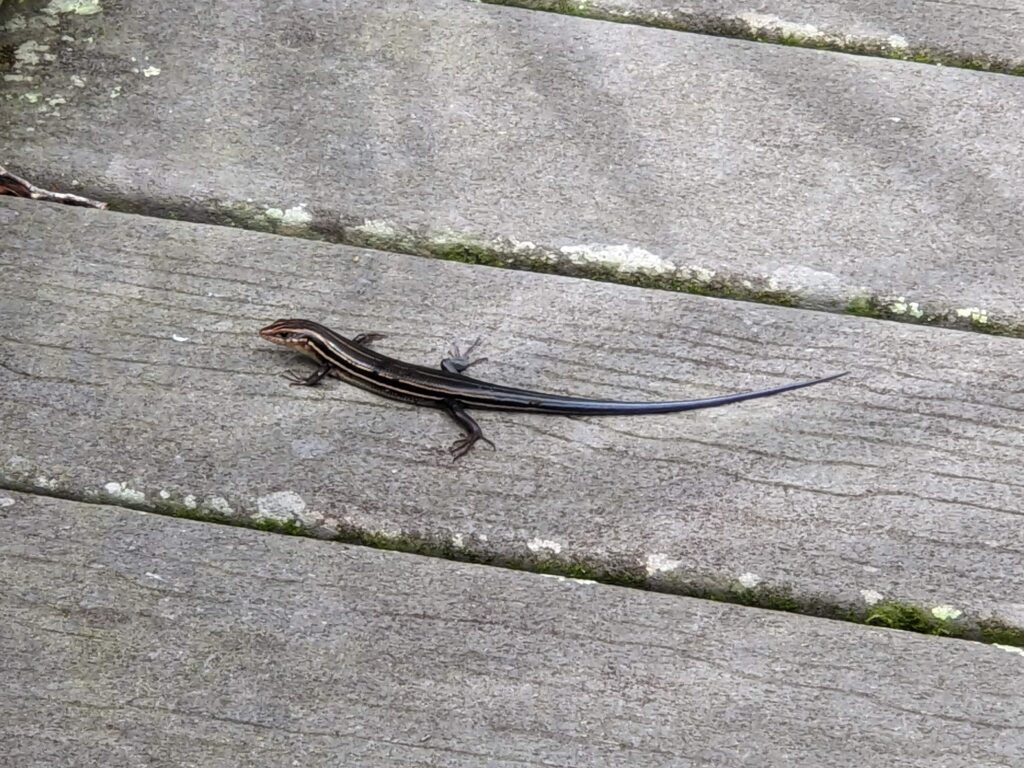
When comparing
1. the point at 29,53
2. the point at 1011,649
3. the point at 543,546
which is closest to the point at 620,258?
the point at 543,546

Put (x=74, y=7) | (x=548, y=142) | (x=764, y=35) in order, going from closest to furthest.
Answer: (x=548, y=142) < (x=74, y=7) < (x=764, y=35)

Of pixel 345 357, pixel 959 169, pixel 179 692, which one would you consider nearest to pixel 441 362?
pixel 345 357

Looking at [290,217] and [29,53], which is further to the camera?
[29,53]

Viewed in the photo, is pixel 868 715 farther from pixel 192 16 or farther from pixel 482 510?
pixel 192 16

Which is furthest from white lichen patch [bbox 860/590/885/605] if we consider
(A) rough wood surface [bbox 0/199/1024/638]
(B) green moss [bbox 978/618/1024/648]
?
(B) green moss [bbox 978/618/1024/648]

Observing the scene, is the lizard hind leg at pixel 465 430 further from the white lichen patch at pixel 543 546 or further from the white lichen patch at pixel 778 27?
the white lichen patch at pixel 778 27

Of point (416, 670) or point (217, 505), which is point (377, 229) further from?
point (416, 670)

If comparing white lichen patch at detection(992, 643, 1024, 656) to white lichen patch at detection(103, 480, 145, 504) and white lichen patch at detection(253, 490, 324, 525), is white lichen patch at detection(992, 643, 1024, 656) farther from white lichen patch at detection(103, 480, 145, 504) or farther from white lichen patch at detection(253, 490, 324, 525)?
white lichen patch at detection(103, 480, 145, 504)
